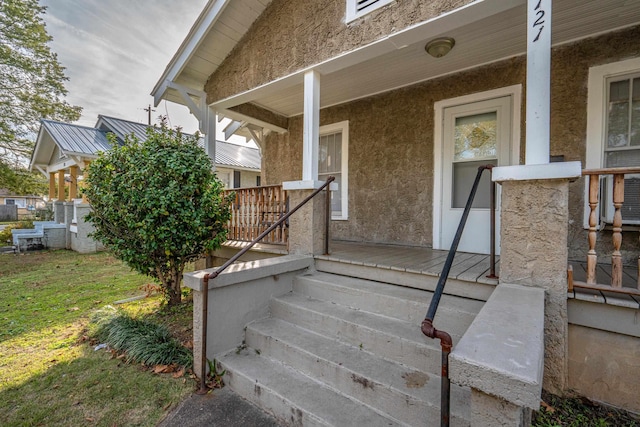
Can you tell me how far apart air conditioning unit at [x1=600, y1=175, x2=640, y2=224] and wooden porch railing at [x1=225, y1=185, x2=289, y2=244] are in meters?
3.96

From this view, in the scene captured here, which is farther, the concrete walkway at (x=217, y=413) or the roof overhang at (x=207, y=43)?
the roof overhang at (x=207, y=43)

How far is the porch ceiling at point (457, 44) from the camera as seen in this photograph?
2.94m

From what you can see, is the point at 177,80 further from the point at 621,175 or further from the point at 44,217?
the point at 44,217

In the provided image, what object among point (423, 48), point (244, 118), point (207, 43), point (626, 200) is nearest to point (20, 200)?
point (244, 118)

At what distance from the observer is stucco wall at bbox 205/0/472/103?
3068 millimetres

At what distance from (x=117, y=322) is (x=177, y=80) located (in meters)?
4.05

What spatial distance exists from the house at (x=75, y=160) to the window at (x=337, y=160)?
653 cm

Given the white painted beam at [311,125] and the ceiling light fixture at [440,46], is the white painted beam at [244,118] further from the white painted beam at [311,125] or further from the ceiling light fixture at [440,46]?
the ceiling light fixture at [440,46]

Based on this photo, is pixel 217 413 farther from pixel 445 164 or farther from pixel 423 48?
pixel 423 48

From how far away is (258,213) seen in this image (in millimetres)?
4801

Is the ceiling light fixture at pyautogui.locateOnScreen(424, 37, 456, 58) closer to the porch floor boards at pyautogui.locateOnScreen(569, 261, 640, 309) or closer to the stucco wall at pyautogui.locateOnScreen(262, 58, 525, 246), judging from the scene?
the stucco wall at pyautogui.locateOnScreen(262, 58, 525, 246)

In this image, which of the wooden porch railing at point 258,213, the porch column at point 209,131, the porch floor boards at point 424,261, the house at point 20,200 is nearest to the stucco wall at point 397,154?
the porch floor boards at point 424,261

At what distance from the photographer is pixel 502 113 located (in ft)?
13.2

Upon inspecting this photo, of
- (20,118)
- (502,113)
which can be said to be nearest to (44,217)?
(20,118)
